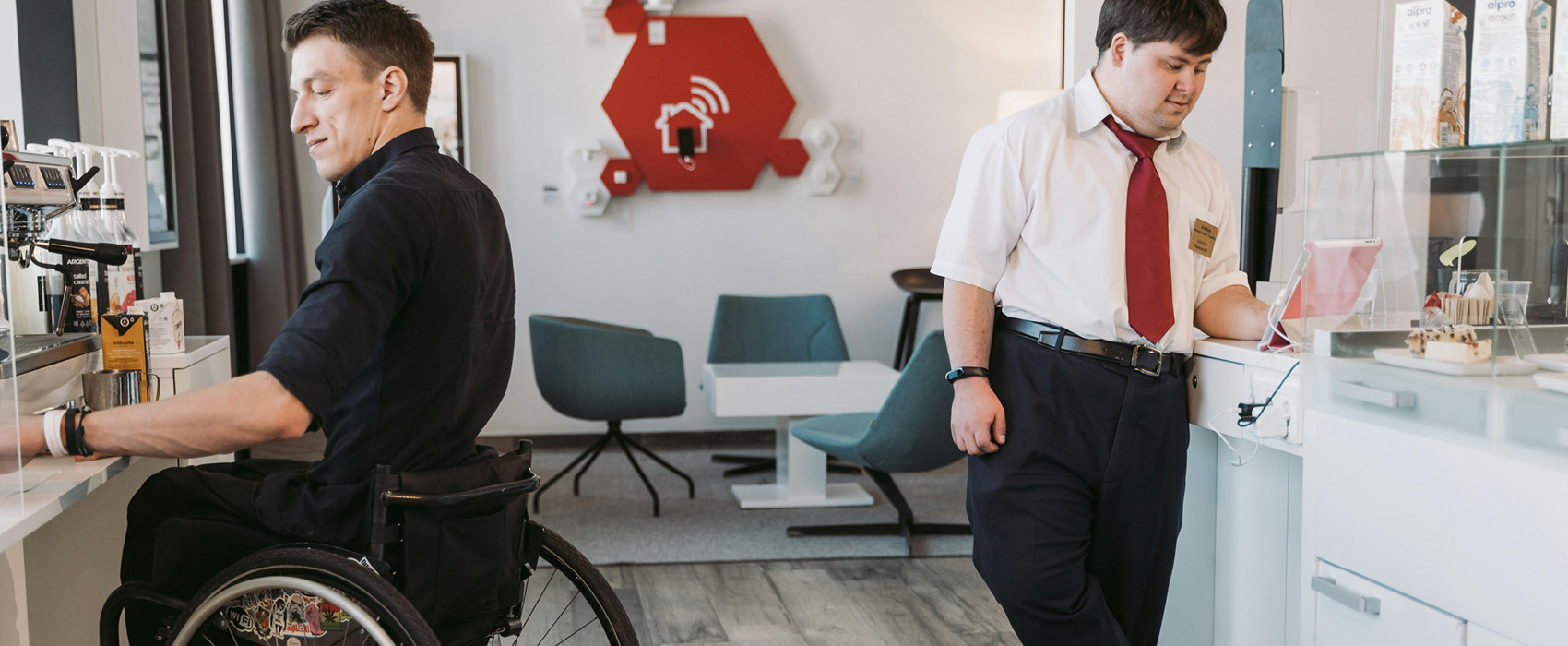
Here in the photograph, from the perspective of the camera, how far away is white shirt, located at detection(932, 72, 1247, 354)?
1917mm

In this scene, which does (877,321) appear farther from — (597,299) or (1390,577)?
(1390,577)

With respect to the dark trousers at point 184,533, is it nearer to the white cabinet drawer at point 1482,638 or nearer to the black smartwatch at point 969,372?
the black smartwatch at point 969,372

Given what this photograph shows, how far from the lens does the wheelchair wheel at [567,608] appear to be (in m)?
1.73

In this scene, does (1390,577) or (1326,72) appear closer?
(1390,577)

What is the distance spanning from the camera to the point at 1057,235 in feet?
6.36

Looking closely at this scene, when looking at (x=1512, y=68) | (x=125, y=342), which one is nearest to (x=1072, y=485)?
(x=1512, y=68)

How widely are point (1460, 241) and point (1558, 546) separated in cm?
47

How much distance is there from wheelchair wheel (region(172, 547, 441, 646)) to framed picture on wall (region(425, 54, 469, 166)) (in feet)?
13.5

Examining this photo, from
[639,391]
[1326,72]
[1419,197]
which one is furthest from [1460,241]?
[639,391]

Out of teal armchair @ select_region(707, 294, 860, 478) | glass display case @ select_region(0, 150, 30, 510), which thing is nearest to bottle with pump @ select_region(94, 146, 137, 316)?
glass display case @ select_region(0, 150, 30, 510)

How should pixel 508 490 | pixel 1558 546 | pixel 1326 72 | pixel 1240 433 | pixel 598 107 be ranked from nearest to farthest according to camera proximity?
pixel 1558 546, pixel 508 490, pixel 1240 433, pixel 1326 72, pixel 598 107

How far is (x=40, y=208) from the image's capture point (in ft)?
6.52

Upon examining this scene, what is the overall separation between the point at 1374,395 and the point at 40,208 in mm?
2151

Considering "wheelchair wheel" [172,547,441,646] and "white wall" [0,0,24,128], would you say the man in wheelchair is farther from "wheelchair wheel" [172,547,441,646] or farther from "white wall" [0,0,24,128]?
"white wall" [0,0,24,128]
